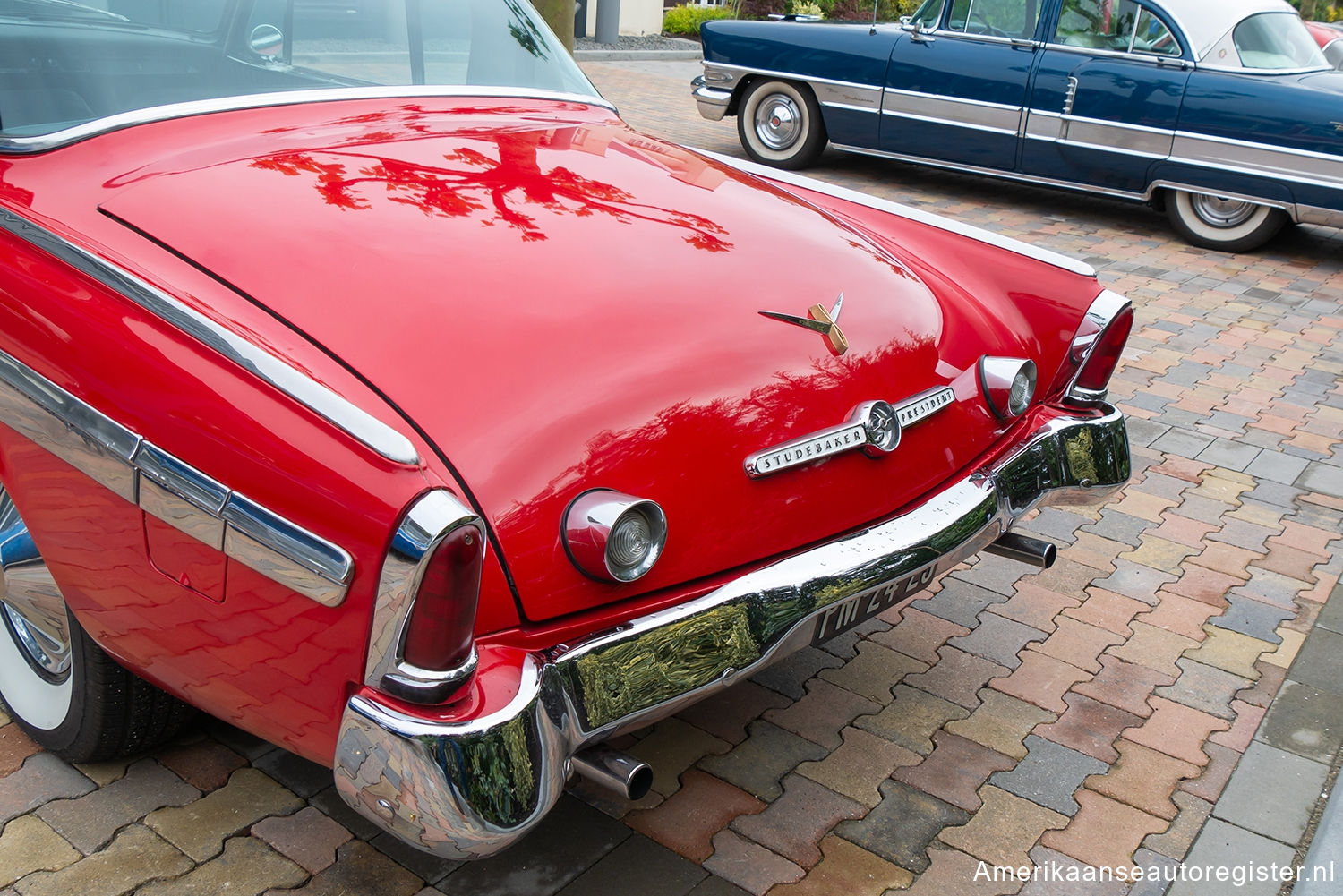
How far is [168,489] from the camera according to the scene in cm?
178

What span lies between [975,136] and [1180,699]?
19.7 feet

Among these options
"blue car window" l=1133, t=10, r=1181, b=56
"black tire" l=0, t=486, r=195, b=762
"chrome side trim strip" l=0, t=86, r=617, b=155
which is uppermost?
"blue car window" l=1133, t=10, r=1181, b=56

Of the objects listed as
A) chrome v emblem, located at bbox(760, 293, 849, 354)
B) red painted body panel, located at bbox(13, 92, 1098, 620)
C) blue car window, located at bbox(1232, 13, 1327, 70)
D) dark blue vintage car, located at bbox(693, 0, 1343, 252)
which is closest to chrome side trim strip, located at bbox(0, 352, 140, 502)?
red painted body panel, located at bbox(13, 92, 1098, 620)

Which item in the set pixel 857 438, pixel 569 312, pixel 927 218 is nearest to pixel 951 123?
pixel 927 218

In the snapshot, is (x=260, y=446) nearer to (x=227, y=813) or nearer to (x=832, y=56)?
(x=227, y=813)

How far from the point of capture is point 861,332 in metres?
2.38

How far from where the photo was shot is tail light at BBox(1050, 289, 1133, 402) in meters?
2.88

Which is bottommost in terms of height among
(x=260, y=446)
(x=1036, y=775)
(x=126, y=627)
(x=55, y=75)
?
(x=1036, y=775)

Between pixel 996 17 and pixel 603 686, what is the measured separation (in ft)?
24.7

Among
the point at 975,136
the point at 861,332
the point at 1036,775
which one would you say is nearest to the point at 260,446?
the point at 861,332

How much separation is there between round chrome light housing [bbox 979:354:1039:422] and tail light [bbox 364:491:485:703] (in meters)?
1.41

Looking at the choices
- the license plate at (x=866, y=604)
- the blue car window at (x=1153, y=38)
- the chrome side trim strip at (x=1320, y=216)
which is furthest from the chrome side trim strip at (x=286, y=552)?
the blue car window at (x=1153, y=38)

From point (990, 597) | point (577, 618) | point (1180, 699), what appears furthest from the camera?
point (990, 597)

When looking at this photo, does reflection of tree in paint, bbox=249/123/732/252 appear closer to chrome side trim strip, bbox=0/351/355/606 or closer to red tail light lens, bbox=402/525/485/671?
chrome side trim strip, bbox=0/351/355/606
